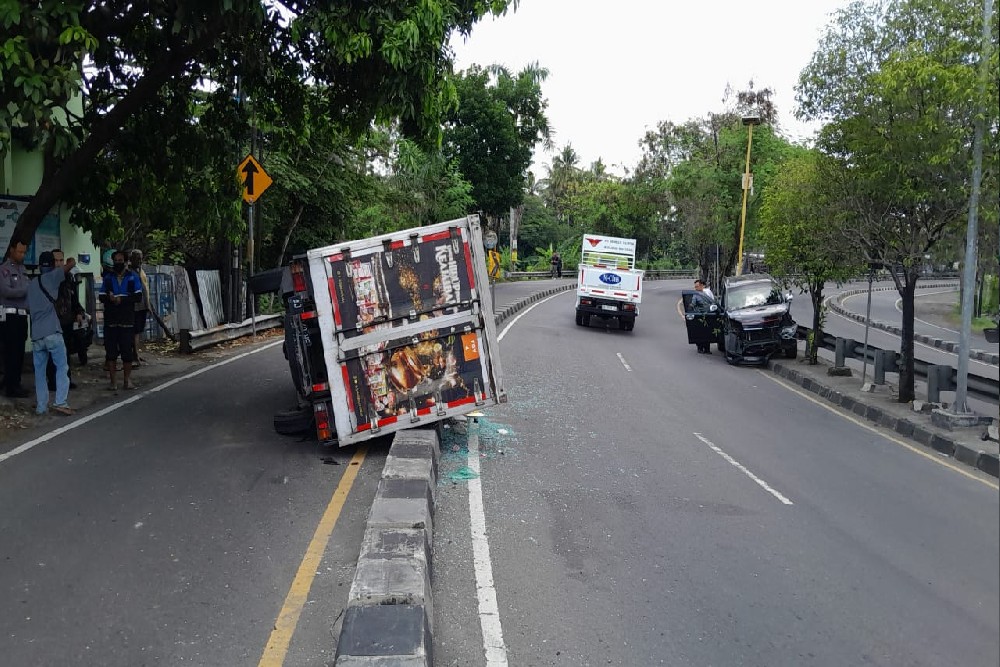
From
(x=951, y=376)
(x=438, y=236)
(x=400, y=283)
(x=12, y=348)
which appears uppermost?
(x=438, y=236)

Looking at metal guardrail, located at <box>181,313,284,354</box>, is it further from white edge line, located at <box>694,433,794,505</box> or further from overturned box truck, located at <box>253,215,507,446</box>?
white edge line, located at <box>694,433,794,505</box>

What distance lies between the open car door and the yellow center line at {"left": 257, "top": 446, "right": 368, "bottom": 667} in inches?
553

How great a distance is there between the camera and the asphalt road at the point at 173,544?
4.63m

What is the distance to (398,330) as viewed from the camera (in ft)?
28.1

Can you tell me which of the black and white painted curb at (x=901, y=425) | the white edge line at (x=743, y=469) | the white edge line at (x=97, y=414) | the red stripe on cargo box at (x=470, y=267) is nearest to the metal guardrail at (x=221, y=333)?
the white edge line at (x=97, y=414)

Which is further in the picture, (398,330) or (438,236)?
(438,236)

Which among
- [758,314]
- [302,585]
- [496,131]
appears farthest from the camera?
[496,131]

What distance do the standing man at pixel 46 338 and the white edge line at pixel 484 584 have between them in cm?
Answer: 550

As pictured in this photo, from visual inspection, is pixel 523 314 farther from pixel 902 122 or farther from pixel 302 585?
pixel 302 585

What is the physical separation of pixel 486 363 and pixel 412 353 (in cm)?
81

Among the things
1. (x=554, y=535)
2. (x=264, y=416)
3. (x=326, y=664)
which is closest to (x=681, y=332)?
→ (x=264, y=416)

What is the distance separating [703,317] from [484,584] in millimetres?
15792

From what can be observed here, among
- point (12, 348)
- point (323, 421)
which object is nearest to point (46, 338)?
point (12, 348)

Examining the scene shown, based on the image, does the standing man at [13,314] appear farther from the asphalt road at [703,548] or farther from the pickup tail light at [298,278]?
the asphalt road at [703,548]
